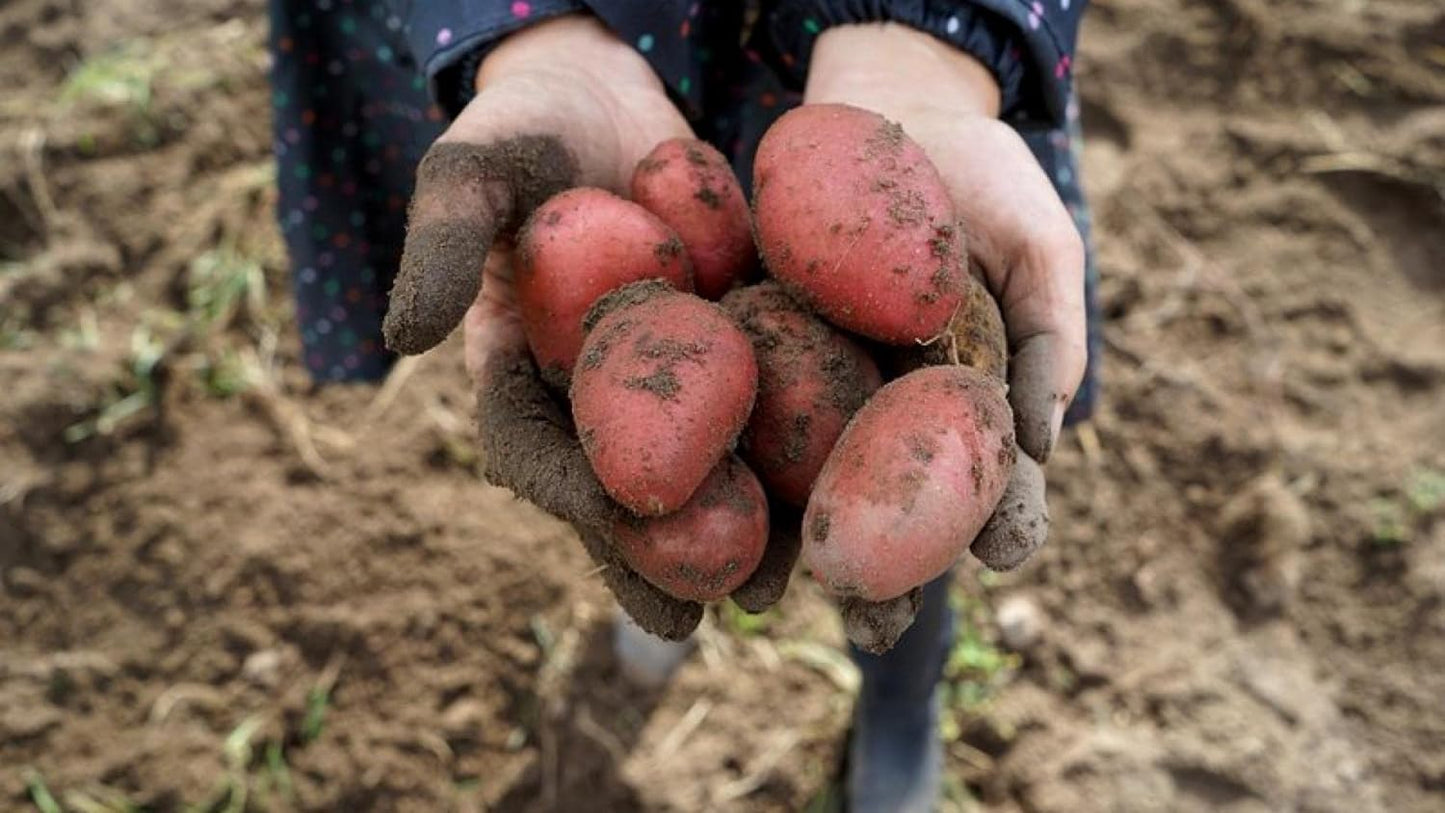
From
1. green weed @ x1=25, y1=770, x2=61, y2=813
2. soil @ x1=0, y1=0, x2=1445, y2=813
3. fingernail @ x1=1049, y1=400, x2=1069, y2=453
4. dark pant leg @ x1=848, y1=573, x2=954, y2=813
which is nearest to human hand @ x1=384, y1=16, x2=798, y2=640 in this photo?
fingernail @ x1=1049, y1=400, x2=1069, y2=453

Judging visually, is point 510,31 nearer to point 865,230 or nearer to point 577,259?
point 577,259

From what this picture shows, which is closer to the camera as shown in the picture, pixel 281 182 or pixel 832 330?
pixel 832 330

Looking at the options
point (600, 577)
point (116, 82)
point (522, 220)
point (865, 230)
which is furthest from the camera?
point (116, 82)

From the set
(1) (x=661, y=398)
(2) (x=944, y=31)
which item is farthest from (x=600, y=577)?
(2) (x=944, y=31)

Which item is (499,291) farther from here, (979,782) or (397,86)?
(979,782)

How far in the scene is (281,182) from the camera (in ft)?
5.06

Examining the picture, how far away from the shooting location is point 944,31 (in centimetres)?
125

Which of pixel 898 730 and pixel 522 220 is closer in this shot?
pixel 522 220

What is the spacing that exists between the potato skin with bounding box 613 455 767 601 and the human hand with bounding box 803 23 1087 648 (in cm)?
10

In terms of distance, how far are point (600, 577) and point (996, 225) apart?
828 millimetres

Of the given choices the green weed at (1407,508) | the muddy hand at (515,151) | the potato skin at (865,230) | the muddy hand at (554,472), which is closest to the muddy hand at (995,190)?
the potato skin at (865,230)

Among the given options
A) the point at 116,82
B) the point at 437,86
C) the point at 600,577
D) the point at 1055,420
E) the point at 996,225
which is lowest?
the point at 600,577

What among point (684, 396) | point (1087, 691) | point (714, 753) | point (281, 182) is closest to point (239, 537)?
point (281, 182)

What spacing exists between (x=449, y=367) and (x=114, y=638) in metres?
0.71
